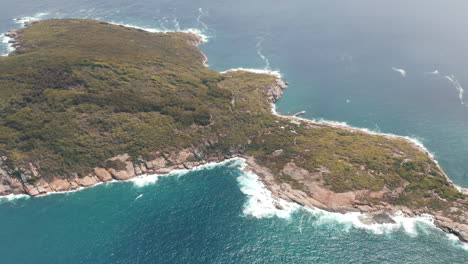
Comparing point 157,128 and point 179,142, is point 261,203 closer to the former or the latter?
point 179,142

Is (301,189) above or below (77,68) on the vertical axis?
below

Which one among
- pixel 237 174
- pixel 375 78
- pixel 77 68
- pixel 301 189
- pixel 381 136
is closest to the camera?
pixel 301 189

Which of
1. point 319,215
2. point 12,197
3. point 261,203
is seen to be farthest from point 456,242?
point 12,197

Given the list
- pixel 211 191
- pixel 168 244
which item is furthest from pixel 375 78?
pixel 168 244

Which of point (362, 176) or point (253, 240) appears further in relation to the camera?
point (362, 176)

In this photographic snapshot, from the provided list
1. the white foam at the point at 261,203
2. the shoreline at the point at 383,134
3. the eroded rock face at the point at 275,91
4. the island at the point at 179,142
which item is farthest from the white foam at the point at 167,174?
the eroded rock face at the point at 275,91

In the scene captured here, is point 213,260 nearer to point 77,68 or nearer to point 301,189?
point 301,189
